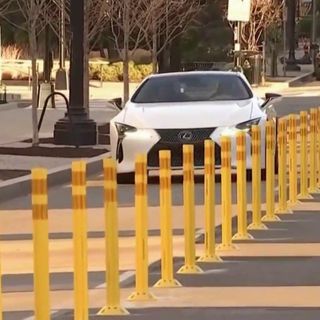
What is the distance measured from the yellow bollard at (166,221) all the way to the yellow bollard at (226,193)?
5.36 ft

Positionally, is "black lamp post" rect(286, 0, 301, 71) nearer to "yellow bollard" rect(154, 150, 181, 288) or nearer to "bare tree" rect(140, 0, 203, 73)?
"bare tree" rect(140, 0, 203, 73)

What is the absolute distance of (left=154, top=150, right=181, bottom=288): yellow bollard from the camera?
847cm

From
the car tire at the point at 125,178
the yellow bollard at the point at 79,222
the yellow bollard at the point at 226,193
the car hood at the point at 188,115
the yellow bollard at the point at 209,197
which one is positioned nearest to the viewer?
the yellow bollard at the point at 79,222

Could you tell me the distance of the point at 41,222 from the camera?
6434 millimetres

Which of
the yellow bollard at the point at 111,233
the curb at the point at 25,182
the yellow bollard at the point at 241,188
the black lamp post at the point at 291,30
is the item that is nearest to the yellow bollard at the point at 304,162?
the yellow bollard at the point at 241,188

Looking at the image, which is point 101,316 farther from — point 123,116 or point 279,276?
point 123,116

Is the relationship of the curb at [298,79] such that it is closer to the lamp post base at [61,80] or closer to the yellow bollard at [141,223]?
the lamp post base at [61,80]

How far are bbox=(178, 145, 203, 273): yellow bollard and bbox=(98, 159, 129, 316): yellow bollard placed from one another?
1448 millimetres

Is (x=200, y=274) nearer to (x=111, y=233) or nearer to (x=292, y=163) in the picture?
(x=111, y=233)

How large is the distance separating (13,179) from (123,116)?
175 centimetres

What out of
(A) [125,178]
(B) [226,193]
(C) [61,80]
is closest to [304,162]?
(A) [125,178]

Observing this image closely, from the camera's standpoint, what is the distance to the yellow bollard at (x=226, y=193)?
1015 centimetres

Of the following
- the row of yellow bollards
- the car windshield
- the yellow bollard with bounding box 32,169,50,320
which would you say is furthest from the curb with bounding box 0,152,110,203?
the yellow bollard with bounding box 32,169,50,320

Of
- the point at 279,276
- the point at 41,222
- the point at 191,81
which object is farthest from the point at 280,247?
the point at 191,81
